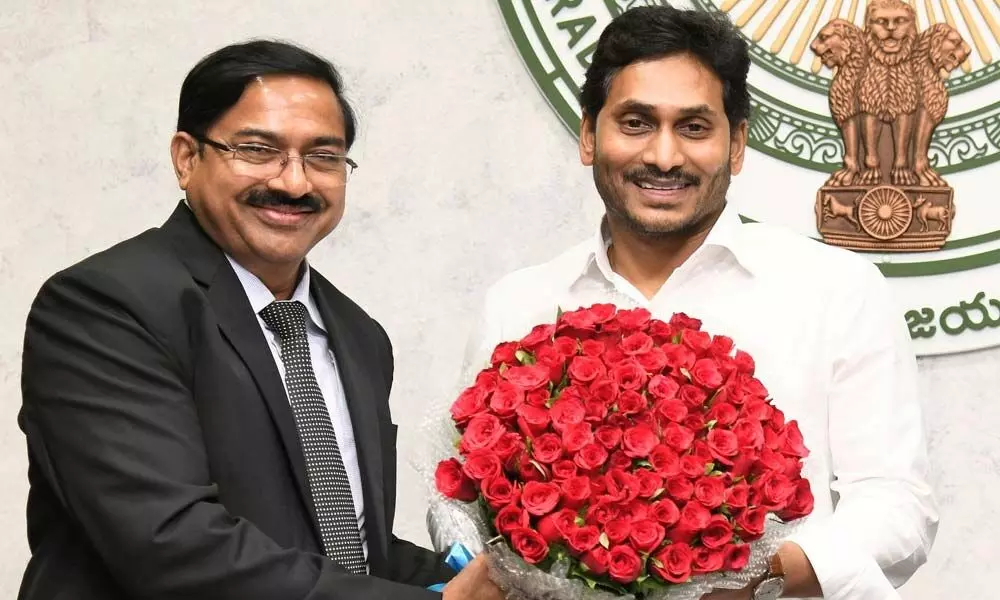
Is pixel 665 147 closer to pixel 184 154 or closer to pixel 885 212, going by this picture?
pixel 184 154

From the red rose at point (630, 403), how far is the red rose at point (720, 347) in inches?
5.8

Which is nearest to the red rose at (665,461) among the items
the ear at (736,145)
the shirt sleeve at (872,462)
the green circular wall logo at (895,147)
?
the shirt sleeve at (872,462)

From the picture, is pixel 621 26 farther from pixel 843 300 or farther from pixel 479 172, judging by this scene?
pixel 479 172

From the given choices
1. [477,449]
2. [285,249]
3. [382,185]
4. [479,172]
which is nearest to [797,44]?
[479,172]

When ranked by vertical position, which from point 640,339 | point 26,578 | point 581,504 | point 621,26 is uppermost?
point 621,26

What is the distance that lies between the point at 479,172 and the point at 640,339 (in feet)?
4.73

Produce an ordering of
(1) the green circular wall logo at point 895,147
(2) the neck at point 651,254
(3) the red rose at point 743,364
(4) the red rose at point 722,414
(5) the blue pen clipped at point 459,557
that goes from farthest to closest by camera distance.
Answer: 1. (1) the green circular wall logo at point 895,147
2. (2) the neck at point 651,254
3. (5) the blue pen clipped at point 459,557
4. (3) the red rose at point 743,364
5. (4) the red rose at point 722,414

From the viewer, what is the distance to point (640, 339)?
1.60 metres

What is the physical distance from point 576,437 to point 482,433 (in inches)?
4.7

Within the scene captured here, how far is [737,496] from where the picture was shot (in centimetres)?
147

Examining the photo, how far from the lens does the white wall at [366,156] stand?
9.75ft

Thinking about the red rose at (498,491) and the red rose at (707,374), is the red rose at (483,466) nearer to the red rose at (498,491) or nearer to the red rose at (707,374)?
the red rose at (498,491)

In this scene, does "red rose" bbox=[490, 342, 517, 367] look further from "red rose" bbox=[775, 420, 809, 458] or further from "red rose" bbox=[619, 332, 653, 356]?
"red rose" bbox=[775, 420, 809, 458]

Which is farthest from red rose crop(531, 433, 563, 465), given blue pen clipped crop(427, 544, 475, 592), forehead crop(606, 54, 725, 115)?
forehead crop(606, 54, 725, 115)
